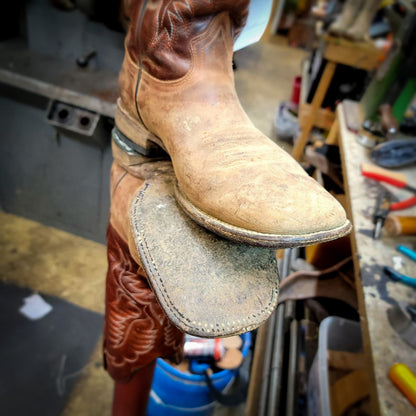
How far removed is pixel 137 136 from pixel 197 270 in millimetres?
255

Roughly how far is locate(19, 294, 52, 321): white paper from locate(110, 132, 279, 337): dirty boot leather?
3.65ft

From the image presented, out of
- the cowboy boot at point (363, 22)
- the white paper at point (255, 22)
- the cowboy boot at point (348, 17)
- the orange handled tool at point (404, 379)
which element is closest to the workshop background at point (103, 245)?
the orange handled tool at point (404, 379)

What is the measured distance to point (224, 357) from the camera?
100cm

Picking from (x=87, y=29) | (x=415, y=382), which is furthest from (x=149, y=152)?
(x=87, y=29)

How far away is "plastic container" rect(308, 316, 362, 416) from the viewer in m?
0.67

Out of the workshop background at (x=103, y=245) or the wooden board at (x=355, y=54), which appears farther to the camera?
the wooden board at (x=355, y=54)

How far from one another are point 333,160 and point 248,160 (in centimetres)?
100

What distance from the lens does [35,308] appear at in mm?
1309

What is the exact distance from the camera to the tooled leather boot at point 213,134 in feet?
1.15

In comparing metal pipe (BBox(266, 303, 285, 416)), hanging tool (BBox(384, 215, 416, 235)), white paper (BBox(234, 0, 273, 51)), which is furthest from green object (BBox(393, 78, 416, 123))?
white paper (BBox(234, 0, 273, 51))

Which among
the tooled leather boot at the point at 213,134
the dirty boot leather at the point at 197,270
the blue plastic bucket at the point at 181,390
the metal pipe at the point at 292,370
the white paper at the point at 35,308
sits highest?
the tooled leather boot at the point at 213,134

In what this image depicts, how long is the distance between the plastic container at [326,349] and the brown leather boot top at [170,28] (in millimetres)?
671

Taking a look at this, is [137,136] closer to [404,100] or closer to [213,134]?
[213,134]

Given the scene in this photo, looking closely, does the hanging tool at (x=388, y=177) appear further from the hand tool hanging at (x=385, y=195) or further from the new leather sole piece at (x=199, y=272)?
the new leather sole piece at (x=199, y=272)
